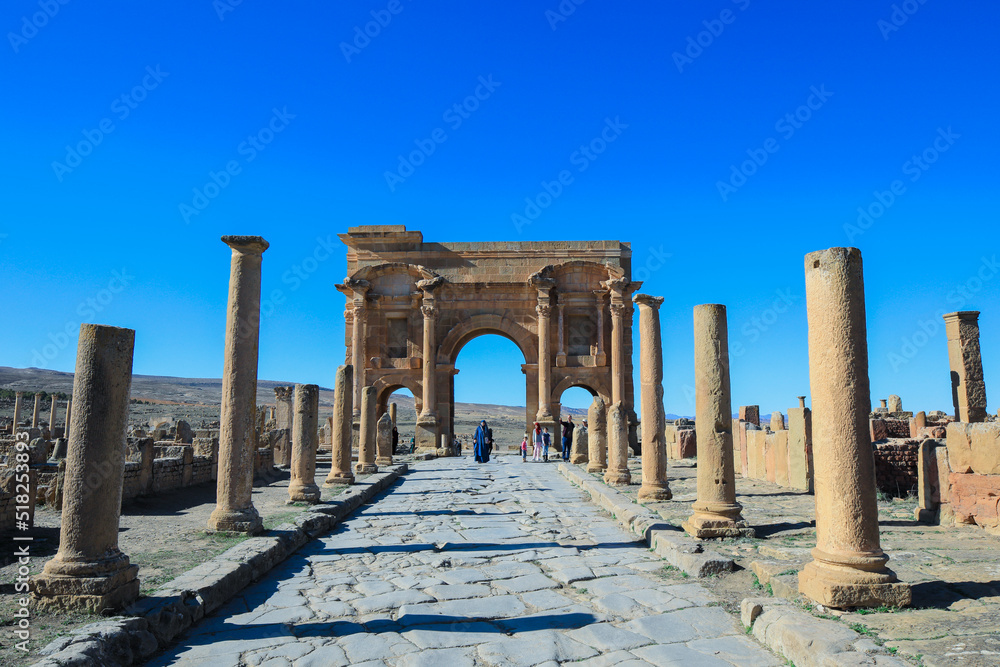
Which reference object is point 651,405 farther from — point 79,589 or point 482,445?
point 482,445

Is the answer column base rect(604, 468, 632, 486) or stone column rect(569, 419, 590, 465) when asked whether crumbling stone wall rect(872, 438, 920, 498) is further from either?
stone column rect(569, 419, 590, 465)

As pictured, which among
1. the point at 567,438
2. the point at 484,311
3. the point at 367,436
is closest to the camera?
the point at 367,436

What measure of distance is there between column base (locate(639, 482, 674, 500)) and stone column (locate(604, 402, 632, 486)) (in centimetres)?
270

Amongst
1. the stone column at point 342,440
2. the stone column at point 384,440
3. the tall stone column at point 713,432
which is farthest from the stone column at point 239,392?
the stone column at point 384,440

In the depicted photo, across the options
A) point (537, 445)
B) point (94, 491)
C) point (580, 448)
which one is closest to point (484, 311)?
point (537, 445)

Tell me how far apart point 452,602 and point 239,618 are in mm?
1520

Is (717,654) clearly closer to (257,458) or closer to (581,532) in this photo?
(581,532)

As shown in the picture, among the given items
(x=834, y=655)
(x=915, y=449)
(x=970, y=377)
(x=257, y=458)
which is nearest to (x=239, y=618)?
(x=834, y=655)

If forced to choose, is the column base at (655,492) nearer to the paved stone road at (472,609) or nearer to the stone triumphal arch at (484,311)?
the paved stone road at (472,609)

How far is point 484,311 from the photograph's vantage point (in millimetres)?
29078

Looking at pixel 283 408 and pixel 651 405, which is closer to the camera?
pixel 651 405

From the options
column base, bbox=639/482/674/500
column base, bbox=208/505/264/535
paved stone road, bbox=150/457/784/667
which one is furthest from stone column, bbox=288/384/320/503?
column base, bbox=639/482/674/500

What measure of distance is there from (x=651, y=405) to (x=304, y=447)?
5374mm

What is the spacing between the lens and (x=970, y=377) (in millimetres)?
15766
